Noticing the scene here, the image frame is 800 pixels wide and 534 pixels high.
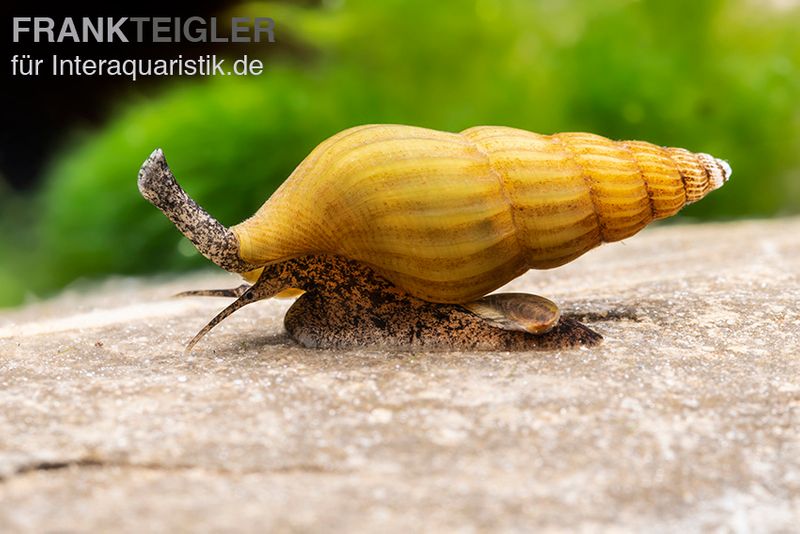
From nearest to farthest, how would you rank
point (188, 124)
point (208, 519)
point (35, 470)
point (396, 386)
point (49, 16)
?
point (208, 519)
point (35, 470)
point (396, 386)
point (188, 124)
point (49, 16)

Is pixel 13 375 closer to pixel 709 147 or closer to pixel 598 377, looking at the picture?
pixel 598 377

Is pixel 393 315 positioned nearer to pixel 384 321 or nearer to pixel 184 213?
pixel 384 321

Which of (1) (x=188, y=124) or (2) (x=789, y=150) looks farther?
(2) (x=789, y=150)

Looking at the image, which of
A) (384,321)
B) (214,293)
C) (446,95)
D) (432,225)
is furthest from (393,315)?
(446,95)

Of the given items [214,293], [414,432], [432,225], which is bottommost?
[414,432]

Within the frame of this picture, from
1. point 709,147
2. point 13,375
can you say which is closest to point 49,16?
point 709,147

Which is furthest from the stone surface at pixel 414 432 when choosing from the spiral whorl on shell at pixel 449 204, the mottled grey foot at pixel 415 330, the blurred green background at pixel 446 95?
the blurred green background at pixel 446 95

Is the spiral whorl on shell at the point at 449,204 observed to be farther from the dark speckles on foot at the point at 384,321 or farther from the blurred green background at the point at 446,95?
the blurred green background at the point at 446,95
